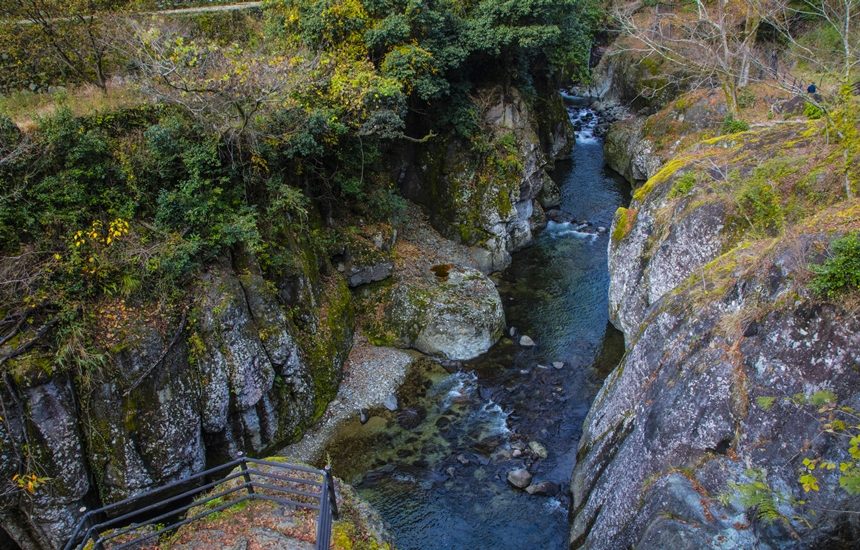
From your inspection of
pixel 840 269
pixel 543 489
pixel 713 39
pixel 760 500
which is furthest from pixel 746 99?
pixel 760 500

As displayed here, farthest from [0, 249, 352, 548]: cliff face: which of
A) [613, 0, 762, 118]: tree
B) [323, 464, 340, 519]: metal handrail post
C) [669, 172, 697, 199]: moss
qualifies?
[613, 0, 762, 118]: tree

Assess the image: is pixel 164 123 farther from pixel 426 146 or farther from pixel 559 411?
pixel 559 411

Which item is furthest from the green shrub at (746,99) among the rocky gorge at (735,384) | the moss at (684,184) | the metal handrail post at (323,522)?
the metal handrail post at (323,522)

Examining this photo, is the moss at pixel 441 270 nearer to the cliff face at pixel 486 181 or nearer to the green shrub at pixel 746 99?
the cliff face at pixel 486 181

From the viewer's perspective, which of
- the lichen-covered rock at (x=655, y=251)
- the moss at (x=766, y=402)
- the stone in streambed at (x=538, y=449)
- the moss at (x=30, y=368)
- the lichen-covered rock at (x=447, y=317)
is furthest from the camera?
the lichen-covered rock at (x=447, y=317)

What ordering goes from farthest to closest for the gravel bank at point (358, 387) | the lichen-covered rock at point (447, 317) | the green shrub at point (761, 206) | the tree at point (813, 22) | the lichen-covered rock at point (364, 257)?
the tree at point (813, 22)
the lichen-covered rock at point (364, 257)
the lichen-covered rock at point (447, 317)
the gravel bank at point (358, 387)
the green shrub at point (761, 206)
